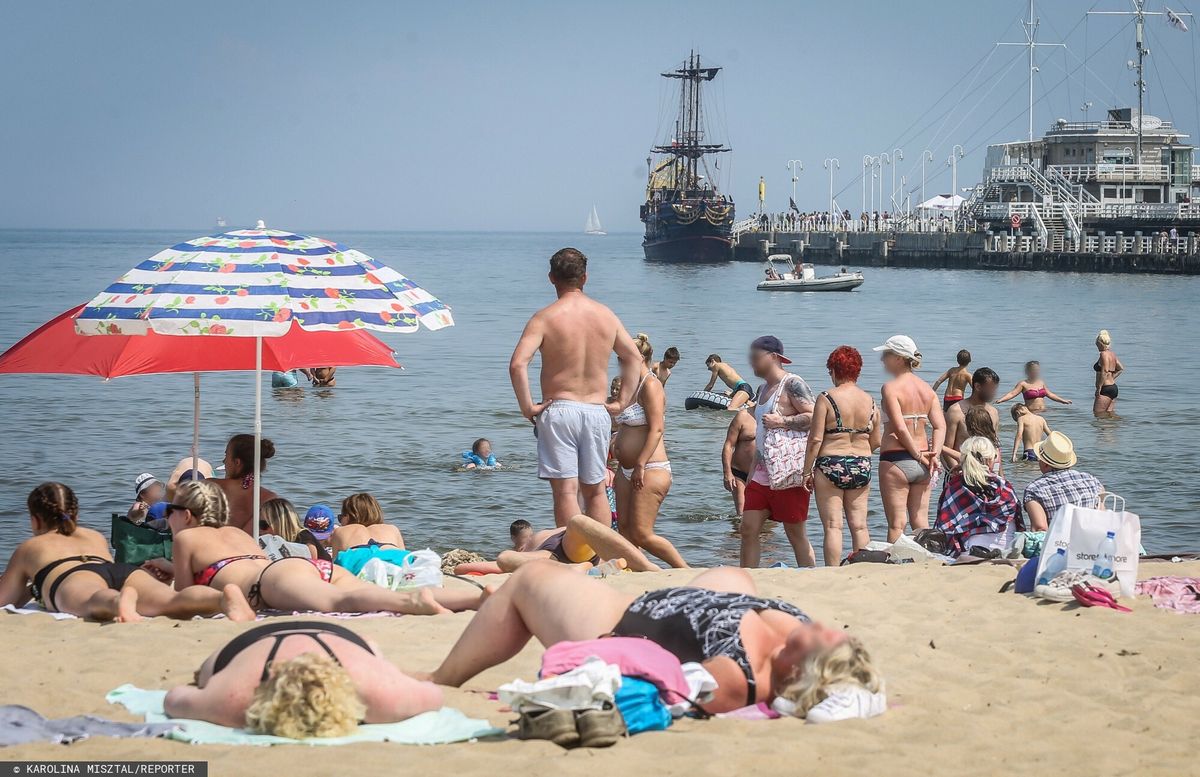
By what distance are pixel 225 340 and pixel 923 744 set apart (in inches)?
191

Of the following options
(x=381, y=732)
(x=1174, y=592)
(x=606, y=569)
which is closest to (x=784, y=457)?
(x=606, y=569)

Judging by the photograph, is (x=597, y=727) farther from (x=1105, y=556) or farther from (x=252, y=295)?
(x=1105, y=556)

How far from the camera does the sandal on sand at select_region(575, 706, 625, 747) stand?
13.1ft

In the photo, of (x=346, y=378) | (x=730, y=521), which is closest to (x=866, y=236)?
(x=346, y=378)

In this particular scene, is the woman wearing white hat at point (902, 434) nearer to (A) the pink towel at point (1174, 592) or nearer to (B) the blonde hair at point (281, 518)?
(A) the pink towel at point (1174, 592)

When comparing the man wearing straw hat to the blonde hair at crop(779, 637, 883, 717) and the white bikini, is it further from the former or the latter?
the blonde hair at crop(779, 637, 883, 717)

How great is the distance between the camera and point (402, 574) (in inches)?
269

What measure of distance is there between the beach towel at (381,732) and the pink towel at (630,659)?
1.31 feet

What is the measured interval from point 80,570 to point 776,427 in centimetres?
400

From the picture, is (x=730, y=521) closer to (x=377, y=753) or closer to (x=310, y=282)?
(x=310, y=282)

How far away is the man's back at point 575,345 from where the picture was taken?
6891 mm

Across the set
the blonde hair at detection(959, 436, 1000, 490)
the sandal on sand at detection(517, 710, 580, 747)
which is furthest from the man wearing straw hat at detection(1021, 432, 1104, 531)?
the sandal on sand at detection(517, 710, 580, 747)

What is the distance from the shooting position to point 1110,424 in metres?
17.8

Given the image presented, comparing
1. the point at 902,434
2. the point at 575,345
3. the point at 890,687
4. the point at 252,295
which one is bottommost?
the point at 890,687
